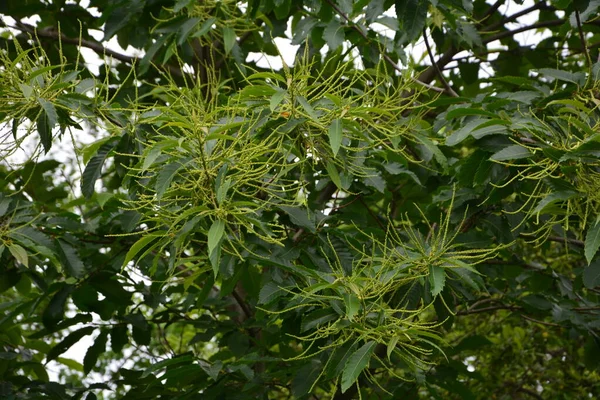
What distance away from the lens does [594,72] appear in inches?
85.0

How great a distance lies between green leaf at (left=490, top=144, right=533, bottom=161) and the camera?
1.94 metres

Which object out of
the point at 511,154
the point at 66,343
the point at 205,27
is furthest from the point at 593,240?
the point at 66,343

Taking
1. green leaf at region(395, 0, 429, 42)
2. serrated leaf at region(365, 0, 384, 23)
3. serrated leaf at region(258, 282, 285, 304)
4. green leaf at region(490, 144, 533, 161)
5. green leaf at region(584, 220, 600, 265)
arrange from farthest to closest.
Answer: serrated leaf at region(365, 0, 384, 23) → green leaf at region(395, 0, 429, 42) → serrated leaf at region(258, 282, 285, 304) → green leaf at region(490, 144, 533, 161) → green leaf at region(584, 220, 600, 265)

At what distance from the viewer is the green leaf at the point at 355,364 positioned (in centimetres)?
174

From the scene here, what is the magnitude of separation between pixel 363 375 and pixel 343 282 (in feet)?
1.95

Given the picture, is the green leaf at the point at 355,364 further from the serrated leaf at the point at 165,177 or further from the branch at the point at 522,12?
the branch at the point at 522,12

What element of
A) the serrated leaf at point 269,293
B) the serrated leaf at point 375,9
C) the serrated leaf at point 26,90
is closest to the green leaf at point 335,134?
the serrated leaf at point 269,293

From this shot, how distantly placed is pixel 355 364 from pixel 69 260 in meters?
1.04

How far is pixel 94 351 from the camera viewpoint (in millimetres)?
2910

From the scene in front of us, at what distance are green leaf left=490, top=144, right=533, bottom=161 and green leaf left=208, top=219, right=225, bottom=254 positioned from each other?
675 millimetres

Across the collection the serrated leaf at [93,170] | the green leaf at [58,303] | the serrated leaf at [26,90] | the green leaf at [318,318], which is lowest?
the green leaf at [58,303]

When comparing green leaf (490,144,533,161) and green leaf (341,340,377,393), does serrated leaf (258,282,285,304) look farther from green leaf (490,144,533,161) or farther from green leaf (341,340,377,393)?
green leaf (490,144,533,161)

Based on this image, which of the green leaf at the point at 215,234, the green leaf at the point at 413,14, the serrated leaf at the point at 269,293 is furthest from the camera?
the green leaf at the point at 413,14

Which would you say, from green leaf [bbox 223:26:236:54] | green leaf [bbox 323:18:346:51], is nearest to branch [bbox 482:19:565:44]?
green leaf [bbox 323:18:346:51]
